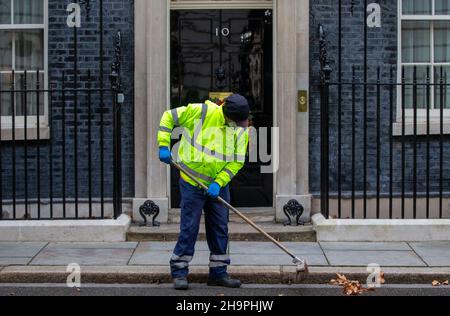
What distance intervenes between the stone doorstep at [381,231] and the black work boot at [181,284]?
Answer: 7.60ft

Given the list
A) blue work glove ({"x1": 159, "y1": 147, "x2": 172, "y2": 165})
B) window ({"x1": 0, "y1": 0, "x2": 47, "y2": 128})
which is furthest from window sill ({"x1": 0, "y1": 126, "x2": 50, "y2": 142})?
blue work glove ({"x1": 159, "y1": 147, "x2": 172, "y2": 165})

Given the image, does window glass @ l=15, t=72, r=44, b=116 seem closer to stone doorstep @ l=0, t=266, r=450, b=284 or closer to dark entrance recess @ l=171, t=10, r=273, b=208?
dark entrance recess @ l=171, t=10, r=273, b=208

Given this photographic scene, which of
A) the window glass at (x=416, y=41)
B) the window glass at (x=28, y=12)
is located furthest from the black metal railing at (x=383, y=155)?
the window glass at (x=28, y=12)

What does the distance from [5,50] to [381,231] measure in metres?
5.09

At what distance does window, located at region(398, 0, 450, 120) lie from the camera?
10000mm

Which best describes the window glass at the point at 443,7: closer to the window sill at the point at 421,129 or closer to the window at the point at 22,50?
the window sill at the point at 421,129

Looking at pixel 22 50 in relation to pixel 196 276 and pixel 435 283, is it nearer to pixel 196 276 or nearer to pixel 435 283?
pixel 196 276

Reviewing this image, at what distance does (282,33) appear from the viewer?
9.62 metres

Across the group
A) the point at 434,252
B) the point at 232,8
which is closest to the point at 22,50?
the point at 232,8

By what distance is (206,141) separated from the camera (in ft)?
23.2

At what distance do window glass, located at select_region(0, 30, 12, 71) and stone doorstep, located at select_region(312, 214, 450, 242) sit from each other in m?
4.34
